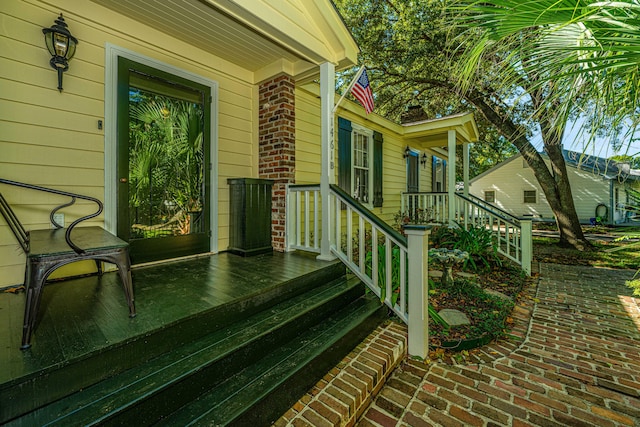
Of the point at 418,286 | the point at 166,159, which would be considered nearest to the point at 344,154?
the point at 166,159

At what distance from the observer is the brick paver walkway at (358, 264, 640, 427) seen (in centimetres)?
172

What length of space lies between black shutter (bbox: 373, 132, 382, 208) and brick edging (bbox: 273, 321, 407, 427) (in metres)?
4.24

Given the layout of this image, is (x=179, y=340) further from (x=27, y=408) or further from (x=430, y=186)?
(x=430, y=186)

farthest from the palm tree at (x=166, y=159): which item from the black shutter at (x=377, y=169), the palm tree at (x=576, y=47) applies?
the black shutter at (x=377, y=169)

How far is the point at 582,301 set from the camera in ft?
12.1

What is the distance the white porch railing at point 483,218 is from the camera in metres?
4.82

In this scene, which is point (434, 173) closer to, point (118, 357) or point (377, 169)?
point (377, 169)

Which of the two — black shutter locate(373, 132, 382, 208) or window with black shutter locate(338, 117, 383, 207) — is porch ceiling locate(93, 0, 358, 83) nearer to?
window with black shutter locate(338, 117, 383, 207)

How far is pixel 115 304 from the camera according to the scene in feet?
6.35

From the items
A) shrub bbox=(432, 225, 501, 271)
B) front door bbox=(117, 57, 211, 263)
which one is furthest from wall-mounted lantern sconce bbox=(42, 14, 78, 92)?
shrub bbox=(432, 225, 501, 271)

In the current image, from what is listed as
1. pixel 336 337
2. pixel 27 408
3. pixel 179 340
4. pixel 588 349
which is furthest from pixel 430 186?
pixel 27 408

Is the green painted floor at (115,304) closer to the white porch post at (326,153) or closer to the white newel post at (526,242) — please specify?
the white porch post at (326,153)

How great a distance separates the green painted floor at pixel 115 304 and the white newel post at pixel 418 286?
0.96 metres

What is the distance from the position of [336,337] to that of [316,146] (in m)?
3.56
